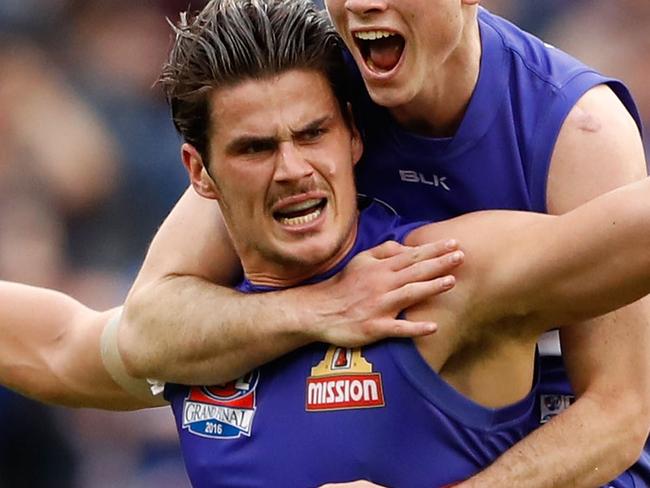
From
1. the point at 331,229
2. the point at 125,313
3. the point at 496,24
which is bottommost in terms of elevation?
the point at 125,313

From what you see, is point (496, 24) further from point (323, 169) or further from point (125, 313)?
point (125, 313)

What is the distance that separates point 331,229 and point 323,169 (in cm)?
14

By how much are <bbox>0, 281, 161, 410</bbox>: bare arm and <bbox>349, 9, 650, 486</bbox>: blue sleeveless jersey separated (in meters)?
0.96

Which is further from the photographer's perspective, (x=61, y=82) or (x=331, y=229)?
(x=61, y=82)

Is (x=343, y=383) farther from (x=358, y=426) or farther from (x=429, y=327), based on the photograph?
(x=429, y=327)

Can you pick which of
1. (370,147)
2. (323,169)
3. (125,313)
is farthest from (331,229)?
(125,313)

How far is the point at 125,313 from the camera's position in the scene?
425cm

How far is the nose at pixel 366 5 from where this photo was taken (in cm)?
390

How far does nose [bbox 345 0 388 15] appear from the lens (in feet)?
12.8

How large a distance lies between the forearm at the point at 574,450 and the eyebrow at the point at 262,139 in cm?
87

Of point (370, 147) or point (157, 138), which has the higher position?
point (370, 147)

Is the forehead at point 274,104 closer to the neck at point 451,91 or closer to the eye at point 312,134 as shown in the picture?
the eye at point 312,134

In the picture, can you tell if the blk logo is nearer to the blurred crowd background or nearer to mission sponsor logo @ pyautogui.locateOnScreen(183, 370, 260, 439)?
mission sponsor logo @ pyautogui.locateOnScreen(183, 370, 260, 439)

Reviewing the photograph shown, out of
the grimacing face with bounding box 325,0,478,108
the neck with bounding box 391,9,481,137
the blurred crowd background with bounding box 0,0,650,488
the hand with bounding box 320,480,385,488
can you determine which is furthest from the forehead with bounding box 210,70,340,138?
the blurred crowd background with bounding box 0,0,650,488
